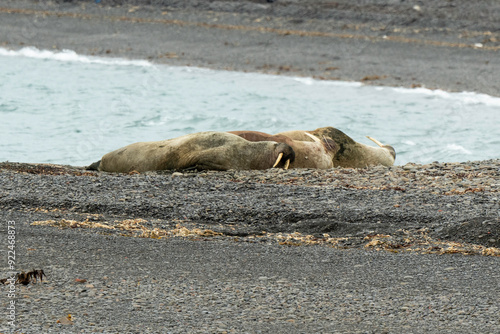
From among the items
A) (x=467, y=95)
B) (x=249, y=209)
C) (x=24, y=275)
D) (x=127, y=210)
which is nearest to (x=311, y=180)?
(x=249, y=209)

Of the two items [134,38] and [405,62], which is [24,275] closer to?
[405,62]

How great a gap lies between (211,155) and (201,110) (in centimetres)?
659

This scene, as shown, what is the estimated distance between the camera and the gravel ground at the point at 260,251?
4203 millimetres

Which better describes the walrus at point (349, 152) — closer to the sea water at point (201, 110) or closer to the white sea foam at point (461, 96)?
the sea water at point (201, 110)

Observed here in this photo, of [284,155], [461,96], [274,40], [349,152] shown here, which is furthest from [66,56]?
[284,155]

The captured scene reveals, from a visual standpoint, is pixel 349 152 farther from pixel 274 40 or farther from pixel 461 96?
pixel 274 40

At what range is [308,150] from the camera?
32.3 ft

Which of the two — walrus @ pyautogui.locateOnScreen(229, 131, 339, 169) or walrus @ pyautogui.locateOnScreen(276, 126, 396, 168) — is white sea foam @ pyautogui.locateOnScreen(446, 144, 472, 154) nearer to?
walrus @ pyautogui.locateOnScreen(276, 126, 396, 168)

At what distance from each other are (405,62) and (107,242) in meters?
13.5

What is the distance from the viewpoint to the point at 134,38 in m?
20.4

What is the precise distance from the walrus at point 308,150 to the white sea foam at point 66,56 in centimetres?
931

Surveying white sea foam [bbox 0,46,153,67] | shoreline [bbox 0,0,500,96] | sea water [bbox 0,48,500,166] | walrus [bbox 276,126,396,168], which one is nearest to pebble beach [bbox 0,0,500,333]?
walrus [bbox 276,126,396,168]

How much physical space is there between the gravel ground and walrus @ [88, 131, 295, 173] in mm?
536

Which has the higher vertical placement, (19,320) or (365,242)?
(19,320)
